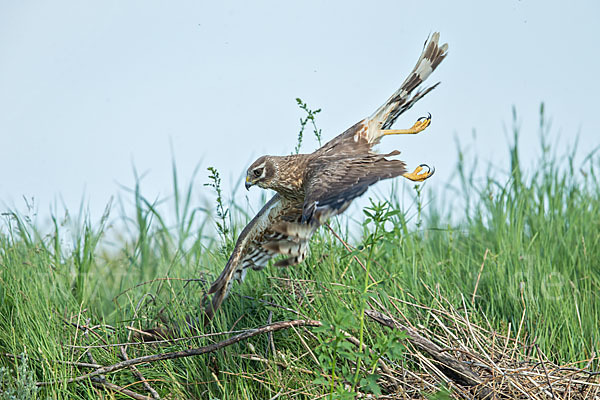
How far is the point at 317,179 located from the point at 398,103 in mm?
1482

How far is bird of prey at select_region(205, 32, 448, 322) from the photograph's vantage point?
371 centimetres

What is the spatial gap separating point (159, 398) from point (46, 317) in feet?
4.03

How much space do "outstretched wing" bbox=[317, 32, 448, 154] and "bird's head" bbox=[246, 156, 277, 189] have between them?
0.46m

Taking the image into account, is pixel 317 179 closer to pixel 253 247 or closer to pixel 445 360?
pixel 253 247

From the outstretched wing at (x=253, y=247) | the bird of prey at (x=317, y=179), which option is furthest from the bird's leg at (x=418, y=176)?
the outstretched wing at (x=253, y=247)

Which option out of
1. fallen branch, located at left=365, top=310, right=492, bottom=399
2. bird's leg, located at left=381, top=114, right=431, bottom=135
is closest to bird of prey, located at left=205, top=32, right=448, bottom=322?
bird's leg, located at left=381, top=114, right=431, bottom=135

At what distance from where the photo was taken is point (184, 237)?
273 inches

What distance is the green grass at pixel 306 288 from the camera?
14.4ft

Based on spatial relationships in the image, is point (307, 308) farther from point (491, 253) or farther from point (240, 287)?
point (491, 253)

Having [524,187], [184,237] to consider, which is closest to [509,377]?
[524,187]

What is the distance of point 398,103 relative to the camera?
548 cm

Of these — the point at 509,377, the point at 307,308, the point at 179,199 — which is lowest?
the point at 509,377

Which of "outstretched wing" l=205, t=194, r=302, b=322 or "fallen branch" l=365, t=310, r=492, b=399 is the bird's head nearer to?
"outstretched wing" l=205, t=194, r=302, b=322

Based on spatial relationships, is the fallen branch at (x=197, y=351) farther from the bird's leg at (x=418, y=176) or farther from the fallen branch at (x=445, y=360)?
Result: the bird's leg at (x=418, y=176)
